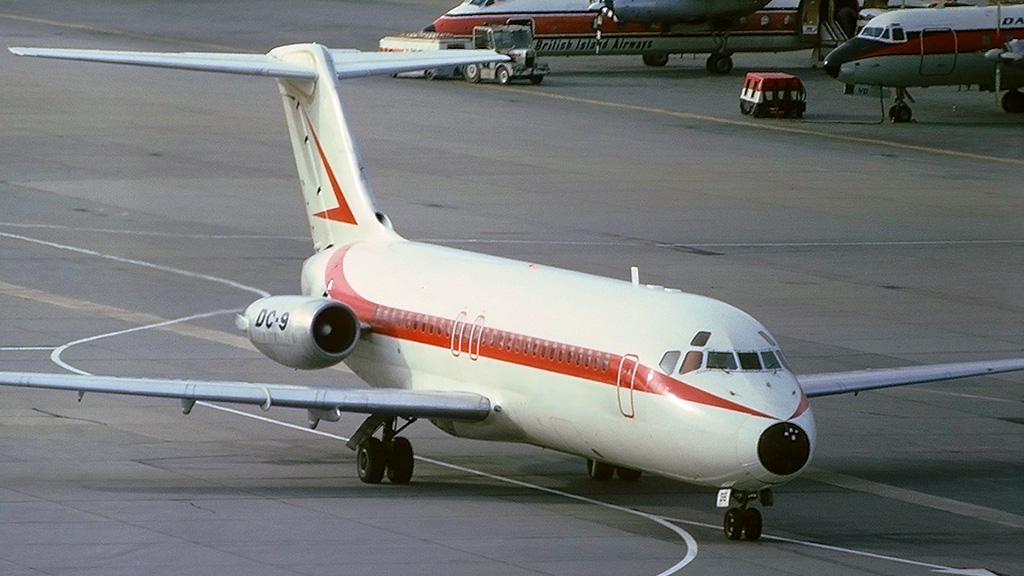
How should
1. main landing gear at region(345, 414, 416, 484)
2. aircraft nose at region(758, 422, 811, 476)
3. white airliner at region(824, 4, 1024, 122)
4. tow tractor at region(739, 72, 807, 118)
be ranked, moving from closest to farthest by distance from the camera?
aircraft nose at region(758, 422, 811, 476), main landing gear at region(345, 414, 416, 484), white airliner at region(824, 4, 1024, 122), tow tractor at region(739, 72, 807, 118)

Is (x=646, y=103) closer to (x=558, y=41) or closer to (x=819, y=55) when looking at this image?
(x=558, y=41)

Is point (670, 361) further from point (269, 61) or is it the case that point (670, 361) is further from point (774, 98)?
point (774, 98)

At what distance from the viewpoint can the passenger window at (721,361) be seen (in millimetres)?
22156

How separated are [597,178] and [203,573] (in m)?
36.5

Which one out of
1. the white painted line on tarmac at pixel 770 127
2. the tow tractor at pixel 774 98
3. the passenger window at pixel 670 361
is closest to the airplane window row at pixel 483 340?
the passenger window at pixel 670 361

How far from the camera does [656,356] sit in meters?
22.5

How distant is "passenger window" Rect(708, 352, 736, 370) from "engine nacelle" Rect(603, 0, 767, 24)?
179 ft

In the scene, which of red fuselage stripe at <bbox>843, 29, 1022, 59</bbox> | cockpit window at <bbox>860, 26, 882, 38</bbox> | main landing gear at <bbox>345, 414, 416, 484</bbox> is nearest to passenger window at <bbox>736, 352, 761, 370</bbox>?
main landing gear at <bbox>345, 414, 416, 484</bbox>

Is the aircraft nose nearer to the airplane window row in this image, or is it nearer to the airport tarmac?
the airport tarmac

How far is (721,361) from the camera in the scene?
22203 millimetres

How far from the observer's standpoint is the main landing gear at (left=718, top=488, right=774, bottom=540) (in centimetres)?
2206

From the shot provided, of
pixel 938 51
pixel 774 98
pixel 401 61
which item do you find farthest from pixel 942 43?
pixel 401 61

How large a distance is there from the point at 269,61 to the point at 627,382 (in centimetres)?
999

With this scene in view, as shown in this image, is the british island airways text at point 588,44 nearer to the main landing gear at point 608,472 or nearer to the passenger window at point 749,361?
the main landing gear at point 608,472
